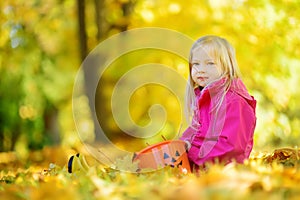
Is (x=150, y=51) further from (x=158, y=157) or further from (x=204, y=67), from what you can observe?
(x=158, y=157)

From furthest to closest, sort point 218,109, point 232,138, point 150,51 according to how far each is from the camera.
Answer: point 150,51, point 218,109, point 232,138

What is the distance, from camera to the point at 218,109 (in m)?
2.72

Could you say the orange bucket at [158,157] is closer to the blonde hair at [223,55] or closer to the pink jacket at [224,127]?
the pink jacket at [224,127]

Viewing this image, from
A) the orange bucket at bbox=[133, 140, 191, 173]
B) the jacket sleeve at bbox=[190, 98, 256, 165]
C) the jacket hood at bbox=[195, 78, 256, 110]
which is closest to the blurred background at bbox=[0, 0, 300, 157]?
the jacket hood at bbox=[195, 78, 256, 110]

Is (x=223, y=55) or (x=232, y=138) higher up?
(x=223, y=55)

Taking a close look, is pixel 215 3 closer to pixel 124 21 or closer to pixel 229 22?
pixel 229 22

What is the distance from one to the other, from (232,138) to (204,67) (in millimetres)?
484

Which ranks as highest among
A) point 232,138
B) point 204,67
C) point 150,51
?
point 150,51

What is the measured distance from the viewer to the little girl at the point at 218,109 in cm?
261

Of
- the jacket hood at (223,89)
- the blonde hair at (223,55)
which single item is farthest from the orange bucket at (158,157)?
the blonde hair at (223,55)

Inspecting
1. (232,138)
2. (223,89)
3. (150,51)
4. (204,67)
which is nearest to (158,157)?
(232,138)

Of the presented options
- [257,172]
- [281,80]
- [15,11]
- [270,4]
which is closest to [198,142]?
[257,172]

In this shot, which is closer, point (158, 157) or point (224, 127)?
point (158, 157)

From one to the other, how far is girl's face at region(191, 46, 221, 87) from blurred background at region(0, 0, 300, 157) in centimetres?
290
